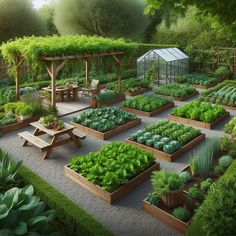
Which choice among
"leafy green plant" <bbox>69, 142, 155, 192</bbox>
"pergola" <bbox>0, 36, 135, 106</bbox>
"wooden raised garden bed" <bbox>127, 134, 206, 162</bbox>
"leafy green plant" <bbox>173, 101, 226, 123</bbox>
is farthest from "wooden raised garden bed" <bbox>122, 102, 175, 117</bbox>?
"leafy green plant" <bbox>69, 142, 155, 192</bbox>

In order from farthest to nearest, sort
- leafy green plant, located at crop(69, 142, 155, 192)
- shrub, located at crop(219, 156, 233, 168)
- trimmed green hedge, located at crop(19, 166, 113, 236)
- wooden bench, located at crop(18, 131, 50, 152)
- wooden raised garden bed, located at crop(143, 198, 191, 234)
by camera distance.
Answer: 1. wooden bench, located at crop(18, 131, 50, 152)
2. shrub, located at crop(219, 156, 233, 168)
3. leafy green plant, located at crop(69, 142, 155, 192)
4. wooden raised garden bed, located at crop(143, 198, 191, 234)
5. trimmed green hedge, located at crop(19, 166, 113, 236)

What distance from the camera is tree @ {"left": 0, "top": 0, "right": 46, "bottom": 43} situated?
81.1 feet

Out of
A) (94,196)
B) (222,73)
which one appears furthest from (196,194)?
(222,73)

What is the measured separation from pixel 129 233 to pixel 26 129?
7.24m

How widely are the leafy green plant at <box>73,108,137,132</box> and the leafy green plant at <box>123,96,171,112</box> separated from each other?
4.85 feet

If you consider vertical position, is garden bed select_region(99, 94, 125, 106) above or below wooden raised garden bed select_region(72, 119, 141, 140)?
above

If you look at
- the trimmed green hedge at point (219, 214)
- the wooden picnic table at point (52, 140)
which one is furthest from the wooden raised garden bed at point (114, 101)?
the trimmed green hedge at point (219, 214)

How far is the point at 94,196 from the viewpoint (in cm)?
731

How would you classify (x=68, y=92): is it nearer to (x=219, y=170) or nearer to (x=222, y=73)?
(x=219, y=170)

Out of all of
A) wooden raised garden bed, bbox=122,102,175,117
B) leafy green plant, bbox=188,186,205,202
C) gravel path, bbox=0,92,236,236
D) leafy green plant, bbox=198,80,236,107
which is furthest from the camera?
leafy green plant, bbox=198,80,236,107

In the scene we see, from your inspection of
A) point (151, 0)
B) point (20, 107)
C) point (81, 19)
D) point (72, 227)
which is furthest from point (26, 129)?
point (81, 19)

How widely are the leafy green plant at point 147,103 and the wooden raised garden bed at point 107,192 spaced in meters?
5.38

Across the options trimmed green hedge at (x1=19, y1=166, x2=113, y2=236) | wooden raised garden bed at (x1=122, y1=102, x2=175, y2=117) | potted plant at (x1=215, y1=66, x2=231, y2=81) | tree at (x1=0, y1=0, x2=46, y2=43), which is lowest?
trimmed green hedge at (x1=19, y1=166, x2=113, y2=236)

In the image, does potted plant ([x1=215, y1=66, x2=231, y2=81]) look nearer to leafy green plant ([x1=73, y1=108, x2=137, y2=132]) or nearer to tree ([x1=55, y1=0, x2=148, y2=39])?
leafy green plant ([x1=73, y1=108, x2=137, y2=132])
